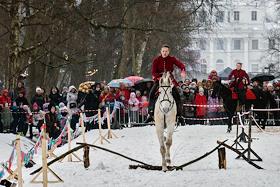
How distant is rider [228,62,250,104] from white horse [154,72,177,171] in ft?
27.8

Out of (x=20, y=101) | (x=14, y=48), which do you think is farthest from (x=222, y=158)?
(x=14, y=48)

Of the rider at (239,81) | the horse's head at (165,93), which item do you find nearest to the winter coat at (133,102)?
the rider at (239,81)

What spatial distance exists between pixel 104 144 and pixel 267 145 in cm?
514

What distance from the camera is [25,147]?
76.8 ft

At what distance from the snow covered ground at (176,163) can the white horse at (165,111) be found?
63 centimetres

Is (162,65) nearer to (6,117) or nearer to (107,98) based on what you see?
(107,98)

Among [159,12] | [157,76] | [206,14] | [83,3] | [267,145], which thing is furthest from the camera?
[159,12]

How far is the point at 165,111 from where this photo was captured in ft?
52.6

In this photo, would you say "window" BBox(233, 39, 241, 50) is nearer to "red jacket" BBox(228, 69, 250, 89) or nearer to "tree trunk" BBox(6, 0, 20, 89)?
A: "tree trunk" BBox(6, 0, 20, 89)

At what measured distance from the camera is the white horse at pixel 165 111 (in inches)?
623

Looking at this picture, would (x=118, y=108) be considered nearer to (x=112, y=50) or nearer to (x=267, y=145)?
(x=267, y=145)

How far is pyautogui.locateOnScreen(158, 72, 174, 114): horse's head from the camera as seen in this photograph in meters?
15.8

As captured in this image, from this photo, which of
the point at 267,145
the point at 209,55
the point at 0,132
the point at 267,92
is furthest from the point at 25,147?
the point at 209,55

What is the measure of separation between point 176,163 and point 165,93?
2.30 metres
